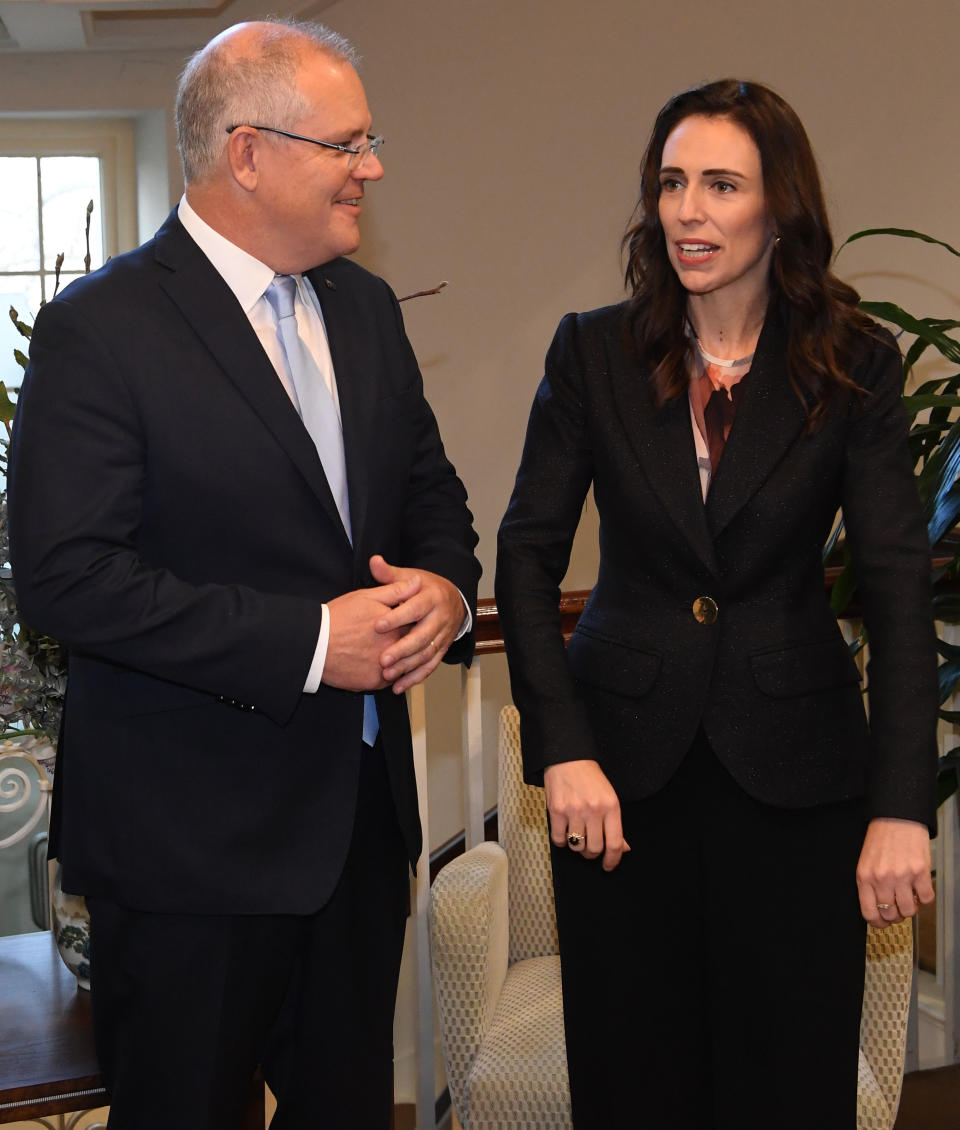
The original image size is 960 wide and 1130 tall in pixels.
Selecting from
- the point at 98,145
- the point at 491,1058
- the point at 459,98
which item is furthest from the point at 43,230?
the point at 491,1058

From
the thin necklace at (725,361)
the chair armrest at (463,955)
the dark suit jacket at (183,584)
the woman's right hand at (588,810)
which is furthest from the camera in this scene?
the chair armrest at (463,955)

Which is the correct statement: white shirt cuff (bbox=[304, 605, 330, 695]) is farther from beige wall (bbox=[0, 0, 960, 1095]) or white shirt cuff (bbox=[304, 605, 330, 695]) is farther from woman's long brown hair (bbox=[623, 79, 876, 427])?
beige wall (bbox=[0, 0, 960, 1095])

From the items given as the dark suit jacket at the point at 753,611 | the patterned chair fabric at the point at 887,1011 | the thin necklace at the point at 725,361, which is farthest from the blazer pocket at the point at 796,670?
the patterned chair fabric at the point at 887,1011

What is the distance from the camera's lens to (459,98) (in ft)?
13.5

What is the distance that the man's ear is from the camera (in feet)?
4.91

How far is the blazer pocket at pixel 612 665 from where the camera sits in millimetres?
1521

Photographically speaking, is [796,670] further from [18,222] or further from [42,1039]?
[18,222]

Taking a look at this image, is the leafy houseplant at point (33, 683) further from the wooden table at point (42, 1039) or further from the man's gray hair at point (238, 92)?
the man's gray hair at point (238, 92)

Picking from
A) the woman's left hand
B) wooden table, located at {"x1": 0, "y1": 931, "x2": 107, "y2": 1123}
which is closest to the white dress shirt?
the woman's left hand

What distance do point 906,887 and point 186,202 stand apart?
3.72 feet

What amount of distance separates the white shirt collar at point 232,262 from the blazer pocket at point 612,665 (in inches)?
22.0

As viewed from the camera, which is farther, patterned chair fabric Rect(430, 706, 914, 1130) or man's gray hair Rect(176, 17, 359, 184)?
patterned chair fabric Rect(430, 706, 914, 1130)

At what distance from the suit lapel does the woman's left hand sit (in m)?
0.70

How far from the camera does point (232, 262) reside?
1.53 m
